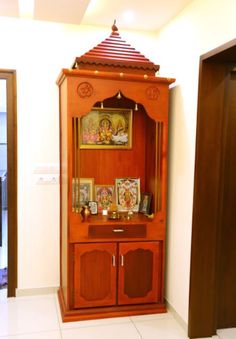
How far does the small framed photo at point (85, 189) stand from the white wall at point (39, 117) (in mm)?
250

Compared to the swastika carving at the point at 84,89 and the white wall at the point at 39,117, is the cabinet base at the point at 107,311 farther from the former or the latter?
the swastika carving at the point at 84,89

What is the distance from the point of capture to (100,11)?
2.78 m

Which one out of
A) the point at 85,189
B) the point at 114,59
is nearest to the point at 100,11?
the point at 114,59

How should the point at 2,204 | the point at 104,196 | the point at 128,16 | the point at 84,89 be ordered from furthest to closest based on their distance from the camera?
the point at 2,204 < the point at 104,196 < the point at 128,16 < the point at 84,89

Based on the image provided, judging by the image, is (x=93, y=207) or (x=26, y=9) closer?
(x=26, y=9)

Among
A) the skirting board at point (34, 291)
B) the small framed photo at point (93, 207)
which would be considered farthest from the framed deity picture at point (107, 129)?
the skirting board at point (34, 291)

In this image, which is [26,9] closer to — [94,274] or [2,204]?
[94,274]

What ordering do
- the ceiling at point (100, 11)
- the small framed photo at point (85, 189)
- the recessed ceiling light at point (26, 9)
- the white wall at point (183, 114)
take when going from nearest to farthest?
the white wall at point (183, 114)
the ceiling at point (100, 11)
the recessed ceiling light at point (26, 9)
the small framed photo at point (85, 189)

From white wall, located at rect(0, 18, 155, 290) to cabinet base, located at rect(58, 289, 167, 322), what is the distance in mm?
492

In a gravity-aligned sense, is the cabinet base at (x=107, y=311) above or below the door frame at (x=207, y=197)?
below

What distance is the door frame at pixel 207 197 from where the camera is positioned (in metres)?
2.42

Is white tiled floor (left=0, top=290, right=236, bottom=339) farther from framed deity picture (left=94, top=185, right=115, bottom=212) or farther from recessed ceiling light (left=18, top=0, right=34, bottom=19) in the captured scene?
recessed ceiling light (left=18, top=0, right=34, bottom=19)

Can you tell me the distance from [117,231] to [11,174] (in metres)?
1.13

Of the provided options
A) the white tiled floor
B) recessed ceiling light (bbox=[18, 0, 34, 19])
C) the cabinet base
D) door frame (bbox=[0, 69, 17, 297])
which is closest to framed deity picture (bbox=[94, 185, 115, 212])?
A: door frame (bbox=[0, 69, 17, 297])
